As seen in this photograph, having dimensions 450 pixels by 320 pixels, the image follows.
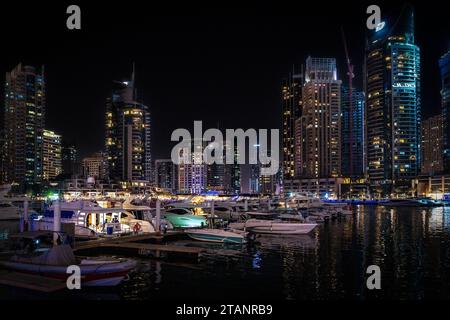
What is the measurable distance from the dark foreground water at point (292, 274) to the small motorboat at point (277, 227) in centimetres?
736

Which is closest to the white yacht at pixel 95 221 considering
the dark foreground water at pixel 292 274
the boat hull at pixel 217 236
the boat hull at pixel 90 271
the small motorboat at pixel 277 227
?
the boat hull at pixel 217 236

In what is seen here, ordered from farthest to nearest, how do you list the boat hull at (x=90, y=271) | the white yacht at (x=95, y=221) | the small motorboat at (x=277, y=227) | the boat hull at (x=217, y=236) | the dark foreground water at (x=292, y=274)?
the small motorboat at (x=277, y=227), the boat hull at (x=217, y=236), the white yacht at (x=95, y=221), the dark foreground water at (x=292, y=274), the boat hull at (x=90, y=271)

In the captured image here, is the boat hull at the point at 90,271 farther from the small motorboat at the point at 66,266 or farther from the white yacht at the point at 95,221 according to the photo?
the white yacht at the point at 95,221

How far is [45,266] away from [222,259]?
14.9 m

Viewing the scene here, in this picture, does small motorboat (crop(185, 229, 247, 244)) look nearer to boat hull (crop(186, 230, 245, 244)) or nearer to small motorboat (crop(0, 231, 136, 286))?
boat hull (crop(186, 230, 245, 244))

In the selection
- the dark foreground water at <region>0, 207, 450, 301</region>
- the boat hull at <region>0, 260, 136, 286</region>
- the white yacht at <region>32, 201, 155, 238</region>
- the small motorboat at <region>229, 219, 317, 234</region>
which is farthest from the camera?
the small motorboat at <region>229, 219, 317, 234</region>

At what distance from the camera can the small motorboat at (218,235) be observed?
41.9 metres

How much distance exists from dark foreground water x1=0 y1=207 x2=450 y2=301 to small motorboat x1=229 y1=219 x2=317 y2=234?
736cm

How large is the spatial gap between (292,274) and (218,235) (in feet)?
48.2

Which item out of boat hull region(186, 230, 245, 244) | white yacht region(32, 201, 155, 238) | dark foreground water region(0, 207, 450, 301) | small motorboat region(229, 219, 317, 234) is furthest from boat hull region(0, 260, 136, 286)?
small motorboat region(229, 219, 317, 234)

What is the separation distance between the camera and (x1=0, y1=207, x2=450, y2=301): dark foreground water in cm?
2372

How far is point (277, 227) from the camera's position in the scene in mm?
52906

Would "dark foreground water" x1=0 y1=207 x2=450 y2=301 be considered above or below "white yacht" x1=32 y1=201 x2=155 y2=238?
below
